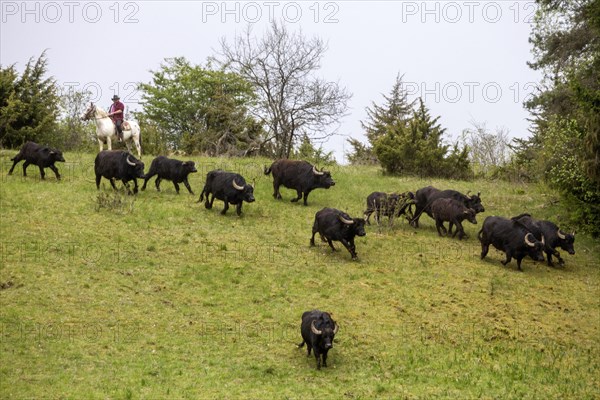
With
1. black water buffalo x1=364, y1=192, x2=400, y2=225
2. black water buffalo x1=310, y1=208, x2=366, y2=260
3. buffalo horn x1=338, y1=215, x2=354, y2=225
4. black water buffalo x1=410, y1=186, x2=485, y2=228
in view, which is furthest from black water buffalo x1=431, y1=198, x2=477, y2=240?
buffalo horn x1=338, y1=215, x2=354, y2=225

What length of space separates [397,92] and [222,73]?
14.9 m

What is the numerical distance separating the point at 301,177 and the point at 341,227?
6.96m

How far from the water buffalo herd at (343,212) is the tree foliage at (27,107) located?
955cm

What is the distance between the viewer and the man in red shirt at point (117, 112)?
33434mm

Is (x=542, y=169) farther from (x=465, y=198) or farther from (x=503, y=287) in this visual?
(x=503, y=287)

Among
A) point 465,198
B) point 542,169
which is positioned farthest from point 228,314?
point 542,169

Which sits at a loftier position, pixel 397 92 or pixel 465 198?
pixel 397 92

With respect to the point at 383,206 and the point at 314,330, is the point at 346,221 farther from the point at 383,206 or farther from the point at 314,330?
the point at 314,330

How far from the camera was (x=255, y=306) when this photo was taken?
1908cm

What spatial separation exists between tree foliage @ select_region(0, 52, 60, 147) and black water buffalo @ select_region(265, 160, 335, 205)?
15.8 meters

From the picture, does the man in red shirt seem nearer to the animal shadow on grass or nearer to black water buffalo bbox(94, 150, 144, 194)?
black water buffalo bbox(94, 150, 144, 194)

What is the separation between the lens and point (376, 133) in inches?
2267

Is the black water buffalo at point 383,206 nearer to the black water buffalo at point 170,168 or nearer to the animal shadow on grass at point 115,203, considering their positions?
the black water buffalo at point 170,168

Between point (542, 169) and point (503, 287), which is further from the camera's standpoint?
point (542, 169)
